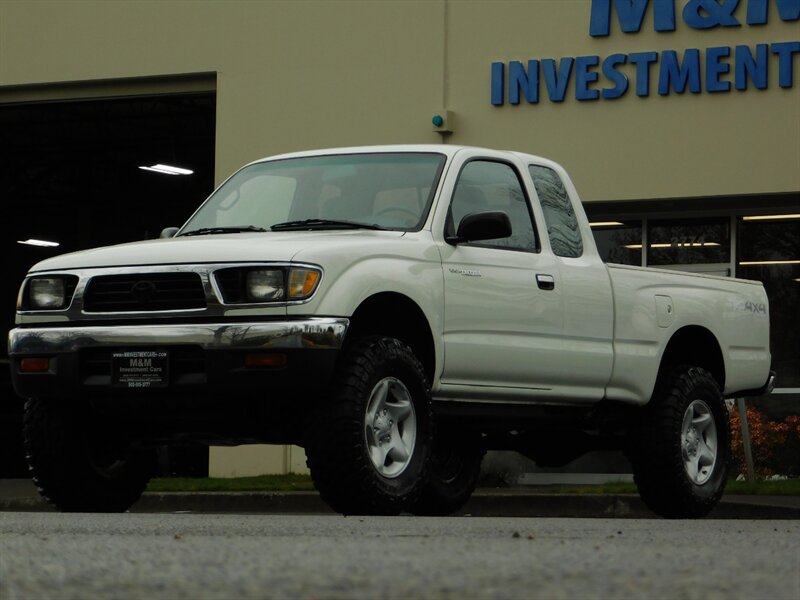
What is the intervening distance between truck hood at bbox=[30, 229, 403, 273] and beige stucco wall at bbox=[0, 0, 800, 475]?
382 inches

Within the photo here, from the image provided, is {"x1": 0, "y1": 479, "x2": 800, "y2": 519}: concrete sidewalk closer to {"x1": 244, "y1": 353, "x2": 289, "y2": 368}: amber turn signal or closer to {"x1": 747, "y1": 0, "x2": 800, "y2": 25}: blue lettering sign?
{"x1": 747, "y1": 0, "x2": 800, "y2": 25}: blue lettering sign

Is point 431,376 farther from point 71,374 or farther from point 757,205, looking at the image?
point 757,205

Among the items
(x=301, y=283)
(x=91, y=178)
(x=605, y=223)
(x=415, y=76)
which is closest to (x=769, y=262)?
(x=605, y=223)

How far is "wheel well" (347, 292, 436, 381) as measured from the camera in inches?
349

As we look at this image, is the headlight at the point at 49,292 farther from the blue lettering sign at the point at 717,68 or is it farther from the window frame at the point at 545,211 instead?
the blue lettering sign at the point at 717,68

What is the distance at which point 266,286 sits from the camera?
8430 mm

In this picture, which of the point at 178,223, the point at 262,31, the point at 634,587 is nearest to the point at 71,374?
the point at 634,587

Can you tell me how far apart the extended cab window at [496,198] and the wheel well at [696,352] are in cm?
157

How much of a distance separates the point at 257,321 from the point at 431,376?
125cm

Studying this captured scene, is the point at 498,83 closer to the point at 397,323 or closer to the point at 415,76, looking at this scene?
the point at 415,76

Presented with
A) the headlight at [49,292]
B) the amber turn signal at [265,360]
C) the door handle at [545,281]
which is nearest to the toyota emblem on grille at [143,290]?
the headlight at [49,292]

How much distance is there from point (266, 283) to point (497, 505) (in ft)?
23.8

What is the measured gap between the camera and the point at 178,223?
43.9 metres

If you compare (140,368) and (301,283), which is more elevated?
(301,283)
